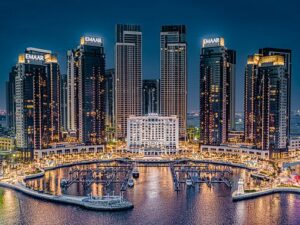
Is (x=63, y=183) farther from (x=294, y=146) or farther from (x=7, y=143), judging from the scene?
(x=294, y=146)

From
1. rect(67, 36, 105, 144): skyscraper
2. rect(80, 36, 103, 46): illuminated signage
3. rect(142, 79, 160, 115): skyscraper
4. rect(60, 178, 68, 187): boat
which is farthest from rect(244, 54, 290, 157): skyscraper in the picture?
rect(142, 79, 160, 115): skyscraper

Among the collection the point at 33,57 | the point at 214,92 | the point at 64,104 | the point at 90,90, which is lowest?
the point at 64,104

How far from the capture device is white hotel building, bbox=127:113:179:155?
351 feet

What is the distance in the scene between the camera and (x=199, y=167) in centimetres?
8169

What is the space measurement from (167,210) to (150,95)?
11320 centimetres

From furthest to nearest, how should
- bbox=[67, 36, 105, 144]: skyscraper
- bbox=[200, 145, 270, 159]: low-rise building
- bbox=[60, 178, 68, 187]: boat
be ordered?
bbox=[67, 36, 105, 144]: skyscraper < bbox=[200, 145, 270, 159]: low-rise building < bbox=[60, 178, 68, 187]: boat

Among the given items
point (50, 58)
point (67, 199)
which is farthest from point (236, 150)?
point (50, 58)

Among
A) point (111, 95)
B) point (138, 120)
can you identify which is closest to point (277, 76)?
point (138, 120)

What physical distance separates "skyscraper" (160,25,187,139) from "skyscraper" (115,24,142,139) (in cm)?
937

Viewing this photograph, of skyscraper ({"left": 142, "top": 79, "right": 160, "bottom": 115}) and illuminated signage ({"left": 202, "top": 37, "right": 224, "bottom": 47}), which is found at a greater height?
illuminated signage ({"left": 202, "top": 37, "right": 224, "bottom": 47})

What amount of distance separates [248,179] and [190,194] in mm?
16605

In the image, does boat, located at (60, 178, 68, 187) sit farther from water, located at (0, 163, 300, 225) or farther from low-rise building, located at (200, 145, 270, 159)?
low-rise building, located at (200, 145, 270, 159)

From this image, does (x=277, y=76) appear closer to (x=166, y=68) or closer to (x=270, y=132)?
(x=270, y=132)

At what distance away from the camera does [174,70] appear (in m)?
135
